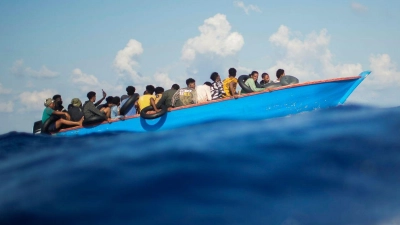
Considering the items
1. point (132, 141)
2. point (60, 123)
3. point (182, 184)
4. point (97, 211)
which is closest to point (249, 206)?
point (182, 184)

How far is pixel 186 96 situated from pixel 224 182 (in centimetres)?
778

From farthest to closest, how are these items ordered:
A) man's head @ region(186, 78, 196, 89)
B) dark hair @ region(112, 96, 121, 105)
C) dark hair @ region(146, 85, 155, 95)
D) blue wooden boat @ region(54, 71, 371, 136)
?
dark hair @ region(112, 96, 121, 105) < dark hair @ region(146, 85, 155, 95) < man's head @ region(186, 78, 196, 89) < blue wooden boat @ region(54, 71, 371, 136)

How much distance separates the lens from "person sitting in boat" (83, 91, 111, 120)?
1380 centimetres

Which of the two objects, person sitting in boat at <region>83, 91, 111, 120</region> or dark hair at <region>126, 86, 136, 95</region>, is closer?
person sitting in boat at <region>83, 91, 111, 120</region>

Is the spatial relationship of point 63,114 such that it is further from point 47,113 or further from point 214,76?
point 214,76

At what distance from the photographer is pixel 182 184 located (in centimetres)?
623

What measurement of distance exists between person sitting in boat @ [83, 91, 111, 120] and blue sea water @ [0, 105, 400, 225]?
5.23 m

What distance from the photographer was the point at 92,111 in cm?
1395

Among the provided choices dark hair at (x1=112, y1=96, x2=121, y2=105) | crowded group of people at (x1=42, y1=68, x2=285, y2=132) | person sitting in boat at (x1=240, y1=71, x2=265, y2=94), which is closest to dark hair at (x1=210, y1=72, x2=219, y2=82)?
crowded group of people at (x1=42, y1=68, x2=285, y2=132)

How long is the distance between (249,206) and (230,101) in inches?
304

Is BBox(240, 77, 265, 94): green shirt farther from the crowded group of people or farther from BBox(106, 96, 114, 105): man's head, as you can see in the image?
BBox(106, 96, 114, 105): man's head

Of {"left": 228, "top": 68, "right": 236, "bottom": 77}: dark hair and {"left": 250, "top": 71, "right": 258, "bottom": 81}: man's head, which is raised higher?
{"left": 228, "top": 68, "right": 236, "bottom": 77}: dark hair

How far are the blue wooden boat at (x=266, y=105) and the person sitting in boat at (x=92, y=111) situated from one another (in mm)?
791

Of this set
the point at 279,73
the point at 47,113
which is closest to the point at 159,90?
the point at 47,113
